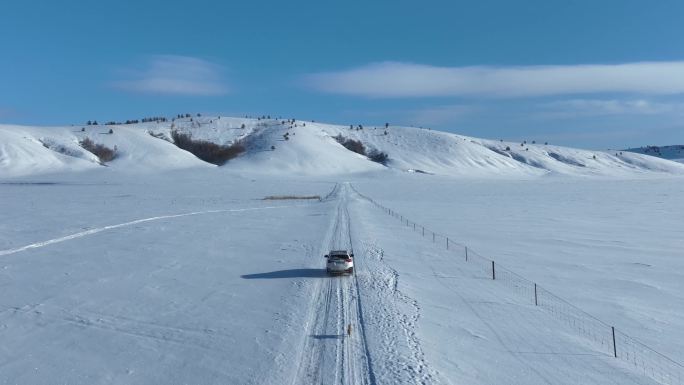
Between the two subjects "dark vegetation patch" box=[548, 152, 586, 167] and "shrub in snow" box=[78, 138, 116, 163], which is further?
"dark vegetation patch" box=[548, 152, 586, 167]

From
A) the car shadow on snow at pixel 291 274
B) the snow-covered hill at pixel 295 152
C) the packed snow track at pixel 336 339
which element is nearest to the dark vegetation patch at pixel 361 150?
the snow-covered hill at pixel 295 152

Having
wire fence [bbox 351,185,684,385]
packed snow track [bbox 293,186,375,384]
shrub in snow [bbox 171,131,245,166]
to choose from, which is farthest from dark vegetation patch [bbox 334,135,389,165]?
packed snow track [bbox 293,186,375,384]

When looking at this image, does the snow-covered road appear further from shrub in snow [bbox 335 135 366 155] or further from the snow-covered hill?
shrub in snow [bbox 335 135 366 155]

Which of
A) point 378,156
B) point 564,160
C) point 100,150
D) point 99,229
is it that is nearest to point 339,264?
point 99,229

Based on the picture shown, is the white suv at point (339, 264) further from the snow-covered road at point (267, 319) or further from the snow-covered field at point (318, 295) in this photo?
the snow-covered field at point (318, 295)

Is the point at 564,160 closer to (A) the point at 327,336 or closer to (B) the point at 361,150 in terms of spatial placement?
(B) the point at 361,150

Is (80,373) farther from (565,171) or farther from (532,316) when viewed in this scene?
(565,171)
